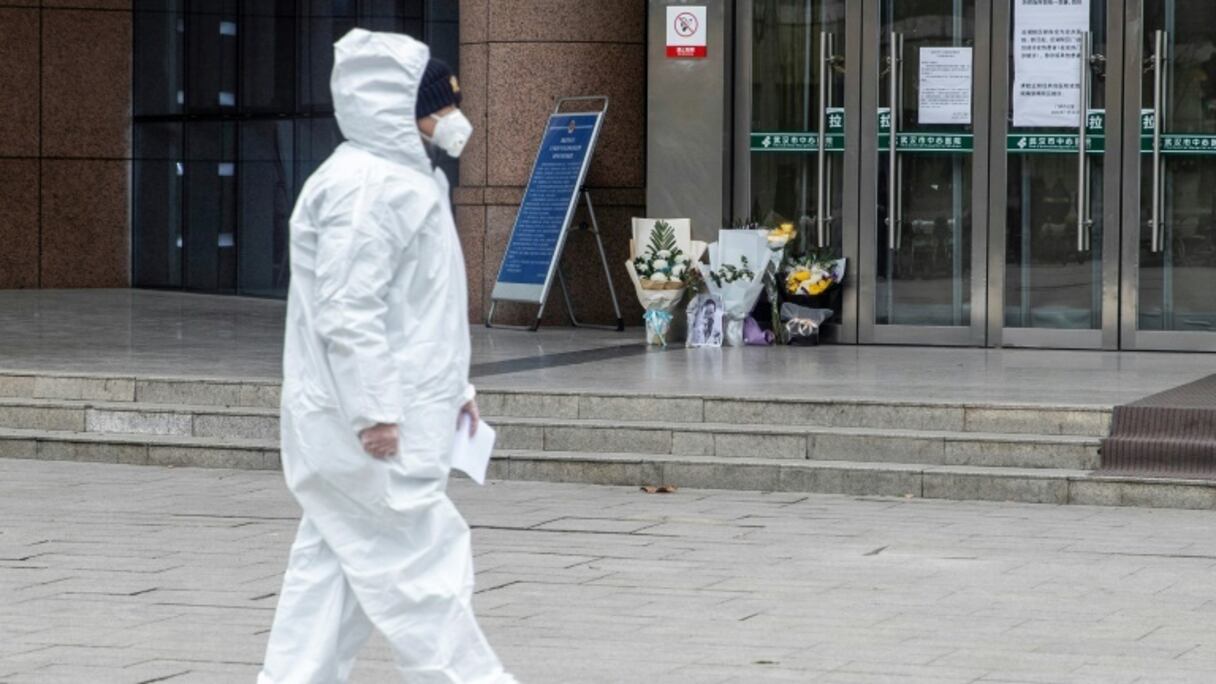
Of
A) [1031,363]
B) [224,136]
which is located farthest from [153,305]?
[1031,363]

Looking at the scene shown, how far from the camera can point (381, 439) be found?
16.3ft

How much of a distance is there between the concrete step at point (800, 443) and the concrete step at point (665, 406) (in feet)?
0.31

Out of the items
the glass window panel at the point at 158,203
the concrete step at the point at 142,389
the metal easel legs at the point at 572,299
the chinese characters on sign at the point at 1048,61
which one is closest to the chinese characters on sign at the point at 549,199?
the metal easel legs at the point at 572,299

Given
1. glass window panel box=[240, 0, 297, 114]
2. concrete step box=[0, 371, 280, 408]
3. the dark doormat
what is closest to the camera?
the dark doormat

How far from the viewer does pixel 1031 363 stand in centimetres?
1301

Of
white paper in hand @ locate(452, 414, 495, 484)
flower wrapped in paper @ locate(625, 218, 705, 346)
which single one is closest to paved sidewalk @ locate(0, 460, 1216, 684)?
white paper in hand @ locate(452, 414, 495, 484)

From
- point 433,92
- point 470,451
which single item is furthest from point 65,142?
point 470,451

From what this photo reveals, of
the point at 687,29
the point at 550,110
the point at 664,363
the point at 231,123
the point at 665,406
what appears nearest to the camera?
the point at 665,406

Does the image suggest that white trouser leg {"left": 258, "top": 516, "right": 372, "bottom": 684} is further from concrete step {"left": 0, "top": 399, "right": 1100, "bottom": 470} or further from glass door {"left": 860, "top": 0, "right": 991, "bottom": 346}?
glass door {"left": 860, "top": 0, "right": 991, "bottom": 346}

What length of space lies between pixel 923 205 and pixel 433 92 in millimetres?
9697

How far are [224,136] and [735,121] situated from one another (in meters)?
6.55

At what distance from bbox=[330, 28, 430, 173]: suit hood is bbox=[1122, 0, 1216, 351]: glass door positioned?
Answer: 9648 mm

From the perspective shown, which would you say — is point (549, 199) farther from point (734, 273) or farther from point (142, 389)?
point (142, 389)

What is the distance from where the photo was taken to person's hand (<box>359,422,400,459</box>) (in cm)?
498
